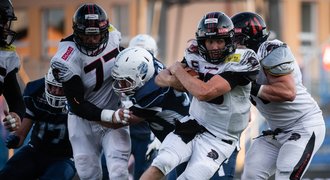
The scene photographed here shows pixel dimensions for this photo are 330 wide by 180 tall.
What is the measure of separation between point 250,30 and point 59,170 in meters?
2.07

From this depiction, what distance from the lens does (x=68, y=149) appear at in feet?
27.0

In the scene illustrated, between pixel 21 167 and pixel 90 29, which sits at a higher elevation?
pixel 90 29

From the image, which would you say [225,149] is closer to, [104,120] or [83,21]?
[104,120]

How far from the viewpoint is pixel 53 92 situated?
7.96m

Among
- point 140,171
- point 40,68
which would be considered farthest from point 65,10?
point 140,171

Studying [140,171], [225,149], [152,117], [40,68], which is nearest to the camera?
[225,149]

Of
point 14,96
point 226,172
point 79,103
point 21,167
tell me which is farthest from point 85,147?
point 226,172

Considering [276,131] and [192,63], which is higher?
[192,63]

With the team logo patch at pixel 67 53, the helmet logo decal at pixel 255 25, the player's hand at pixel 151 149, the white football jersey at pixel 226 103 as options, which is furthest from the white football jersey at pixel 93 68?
the player's hand at pixel 151 149

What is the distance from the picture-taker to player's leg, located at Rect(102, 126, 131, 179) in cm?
744

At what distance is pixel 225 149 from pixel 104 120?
102 centimetres

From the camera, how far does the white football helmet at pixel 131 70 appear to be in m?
7.30

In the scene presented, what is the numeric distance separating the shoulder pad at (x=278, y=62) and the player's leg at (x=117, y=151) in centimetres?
132

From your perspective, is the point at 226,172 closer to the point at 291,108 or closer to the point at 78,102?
the point at 291,108
